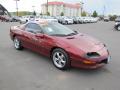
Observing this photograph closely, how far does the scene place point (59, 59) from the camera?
5023mm

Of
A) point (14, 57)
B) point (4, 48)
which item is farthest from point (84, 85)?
point (4, 48)

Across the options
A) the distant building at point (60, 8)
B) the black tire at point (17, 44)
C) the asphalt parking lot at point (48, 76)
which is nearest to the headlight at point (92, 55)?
the asphalt parking lot at point (48, 76)

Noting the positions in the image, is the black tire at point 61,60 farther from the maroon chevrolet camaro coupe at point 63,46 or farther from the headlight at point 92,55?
the headlight at point 92,55

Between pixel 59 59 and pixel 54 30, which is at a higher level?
pixel 54 30

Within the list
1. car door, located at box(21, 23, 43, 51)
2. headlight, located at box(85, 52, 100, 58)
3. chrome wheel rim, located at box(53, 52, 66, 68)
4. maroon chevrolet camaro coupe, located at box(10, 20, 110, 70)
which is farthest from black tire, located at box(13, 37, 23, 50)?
headlight, located at box(85, 52, 100, 58)

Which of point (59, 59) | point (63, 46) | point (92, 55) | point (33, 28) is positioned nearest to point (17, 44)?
point (33, 28)

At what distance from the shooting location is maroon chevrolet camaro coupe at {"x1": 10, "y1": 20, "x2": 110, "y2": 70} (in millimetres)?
4539

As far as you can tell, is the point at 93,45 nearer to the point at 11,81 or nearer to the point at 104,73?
the point at 104,73

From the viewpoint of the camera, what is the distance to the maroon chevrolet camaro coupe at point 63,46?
179 inches

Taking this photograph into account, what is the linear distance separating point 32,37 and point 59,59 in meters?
1.45

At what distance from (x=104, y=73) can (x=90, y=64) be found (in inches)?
24.8

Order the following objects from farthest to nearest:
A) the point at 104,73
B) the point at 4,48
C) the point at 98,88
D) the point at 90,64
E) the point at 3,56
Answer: the point at 4,48 → the point at 3,56 → the point at 104,73 → the point at 90,64 → the point at 98,88

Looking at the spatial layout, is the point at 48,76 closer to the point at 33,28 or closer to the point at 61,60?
the point at 61,60

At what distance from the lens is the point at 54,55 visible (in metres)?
5.16
